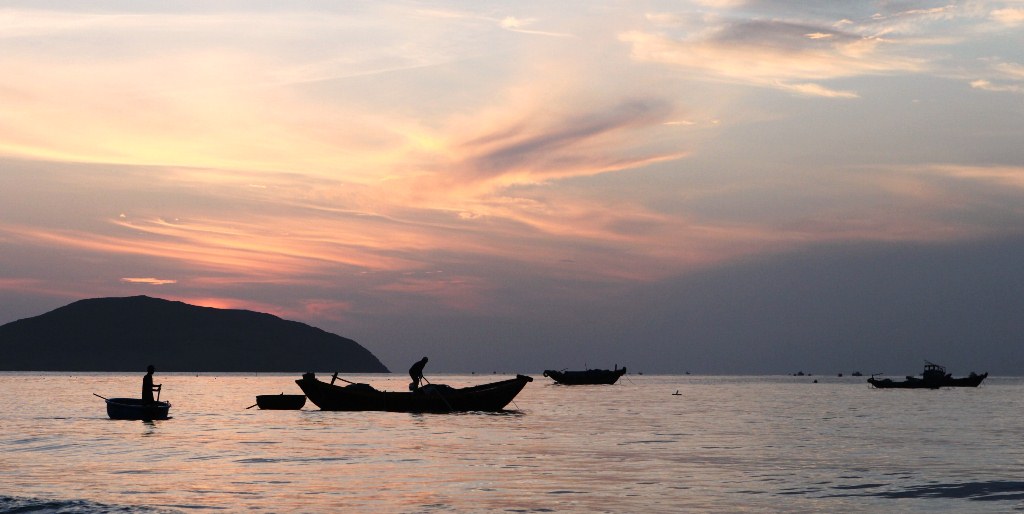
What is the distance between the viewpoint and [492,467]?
3403 centimetres

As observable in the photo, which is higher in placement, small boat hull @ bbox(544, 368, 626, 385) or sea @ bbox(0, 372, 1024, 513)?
small boat hull @ bbox(544, 368, 626, 385)

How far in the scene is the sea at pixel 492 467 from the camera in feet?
85.1

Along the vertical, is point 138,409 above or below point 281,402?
below

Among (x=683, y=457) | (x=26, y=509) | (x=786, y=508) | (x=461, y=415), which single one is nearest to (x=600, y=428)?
(x=461, y=415)

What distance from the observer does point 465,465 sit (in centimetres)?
3456

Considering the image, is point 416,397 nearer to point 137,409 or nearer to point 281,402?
point 281,402

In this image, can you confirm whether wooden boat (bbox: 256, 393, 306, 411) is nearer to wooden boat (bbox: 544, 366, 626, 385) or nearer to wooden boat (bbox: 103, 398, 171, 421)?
wooden boat (bbox: 103, 398, 171, 421)

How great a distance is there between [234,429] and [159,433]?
19.1ft

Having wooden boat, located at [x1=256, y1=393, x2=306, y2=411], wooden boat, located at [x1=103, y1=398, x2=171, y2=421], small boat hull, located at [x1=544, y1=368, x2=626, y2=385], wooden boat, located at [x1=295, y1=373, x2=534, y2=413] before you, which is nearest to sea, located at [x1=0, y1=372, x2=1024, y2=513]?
wooden boat, located at [x1=103, y1=398, x2=171, y2=421]

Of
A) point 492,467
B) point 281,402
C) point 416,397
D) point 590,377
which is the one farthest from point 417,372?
point 590,377

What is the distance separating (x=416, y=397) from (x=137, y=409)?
1666 centimetres

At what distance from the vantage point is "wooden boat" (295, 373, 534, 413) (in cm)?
6431

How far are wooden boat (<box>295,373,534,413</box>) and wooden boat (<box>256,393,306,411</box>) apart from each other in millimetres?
1641

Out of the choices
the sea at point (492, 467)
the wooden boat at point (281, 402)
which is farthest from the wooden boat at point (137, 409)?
the wooden boat at point (281, 402)
